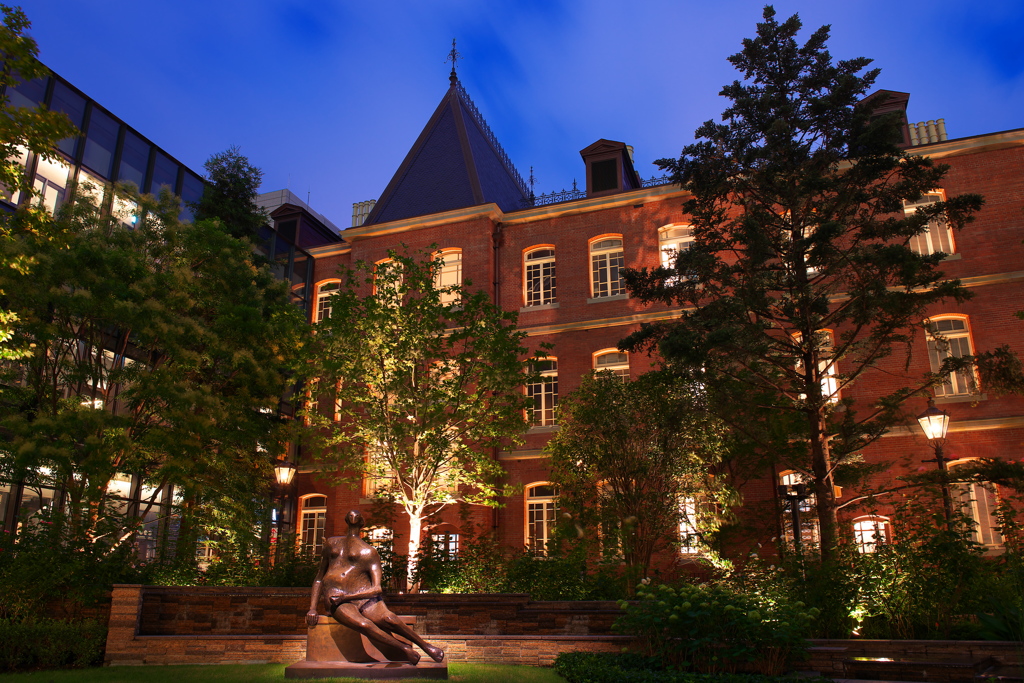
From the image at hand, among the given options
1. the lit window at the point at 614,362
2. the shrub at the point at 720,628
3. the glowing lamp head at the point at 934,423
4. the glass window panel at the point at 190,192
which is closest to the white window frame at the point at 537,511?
the lit window at the point at 614,362

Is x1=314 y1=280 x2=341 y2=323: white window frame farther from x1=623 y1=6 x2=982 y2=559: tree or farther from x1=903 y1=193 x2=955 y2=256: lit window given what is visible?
x1=903 y1=193 x2=955 y2=256: lit window

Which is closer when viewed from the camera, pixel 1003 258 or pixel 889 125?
pixel 889 125

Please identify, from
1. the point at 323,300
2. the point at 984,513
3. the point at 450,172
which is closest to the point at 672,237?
the point at 450,172

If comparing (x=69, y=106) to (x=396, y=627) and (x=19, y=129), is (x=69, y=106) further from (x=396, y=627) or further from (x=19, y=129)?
(x=396, y=627)

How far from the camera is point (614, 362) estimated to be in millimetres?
22797

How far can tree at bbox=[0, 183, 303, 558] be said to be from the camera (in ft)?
43.9

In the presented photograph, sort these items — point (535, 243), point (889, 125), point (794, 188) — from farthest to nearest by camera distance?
point (535, 243) → point (794, 188) → point (889, 125)

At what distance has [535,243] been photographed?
24.7 m

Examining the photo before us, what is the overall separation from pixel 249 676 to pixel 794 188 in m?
12.9

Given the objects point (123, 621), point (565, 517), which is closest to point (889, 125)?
point (565, 517)

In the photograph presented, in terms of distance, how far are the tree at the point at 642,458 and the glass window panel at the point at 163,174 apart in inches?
535

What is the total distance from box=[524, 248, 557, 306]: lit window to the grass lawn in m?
15.4

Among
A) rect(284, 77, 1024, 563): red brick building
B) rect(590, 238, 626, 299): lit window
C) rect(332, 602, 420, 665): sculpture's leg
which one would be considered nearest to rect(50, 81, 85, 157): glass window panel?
rect(284, 77, 1024, 563): red brick building

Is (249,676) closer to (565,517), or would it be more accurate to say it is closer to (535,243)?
(565,517)
